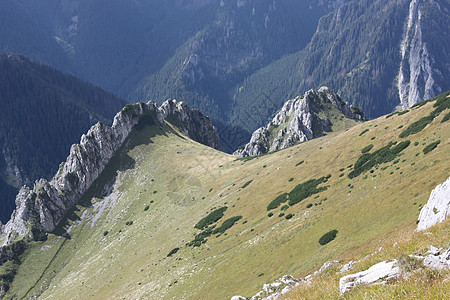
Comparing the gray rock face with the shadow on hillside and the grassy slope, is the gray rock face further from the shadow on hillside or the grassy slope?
the grassy slope

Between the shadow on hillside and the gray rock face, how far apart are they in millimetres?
2102

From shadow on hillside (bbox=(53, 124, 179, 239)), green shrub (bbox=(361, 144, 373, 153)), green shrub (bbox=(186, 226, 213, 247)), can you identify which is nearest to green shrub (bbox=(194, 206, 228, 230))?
green shrub (bbox=(186, 226, 213, 247))

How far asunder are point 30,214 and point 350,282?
13311 centimetres

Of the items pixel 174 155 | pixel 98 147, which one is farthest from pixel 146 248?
pixel 98 147

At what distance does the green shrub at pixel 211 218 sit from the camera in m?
73.4

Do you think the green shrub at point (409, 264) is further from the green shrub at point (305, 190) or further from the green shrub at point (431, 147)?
the green shrub at point (305, 190)

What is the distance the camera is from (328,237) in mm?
39781

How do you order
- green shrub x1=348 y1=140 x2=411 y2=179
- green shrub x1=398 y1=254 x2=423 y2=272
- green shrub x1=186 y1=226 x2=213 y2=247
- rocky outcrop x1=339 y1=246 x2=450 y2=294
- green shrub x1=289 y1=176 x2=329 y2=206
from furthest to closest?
green shrub x1=186 y1=226 x2=213 y2=247 → green shrub x1=289 y1=176 x2=329 y2=206 → green shrub x1=348 y1=140 x2=411 y2=179 → green shrub x1=398 y1=254 x2=423 y2=272 → rocky outcrop x1=339 y1=246 x2=450 y2=294

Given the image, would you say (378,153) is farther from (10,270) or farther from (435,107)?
(10,270)

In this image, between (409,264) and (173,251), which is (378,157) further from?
(409,264)

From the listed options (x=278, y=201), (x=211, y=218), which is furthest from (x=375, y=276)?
(x=211, y=218)

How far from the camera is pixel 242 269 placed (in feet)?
149

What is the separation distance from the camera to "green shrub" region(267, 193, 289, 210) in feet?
202

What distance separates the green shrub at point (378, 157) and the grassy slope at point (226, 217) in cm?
178
